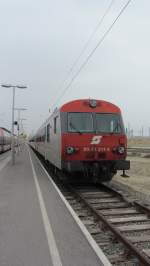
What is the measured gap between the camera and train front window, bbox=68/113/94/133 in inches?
568

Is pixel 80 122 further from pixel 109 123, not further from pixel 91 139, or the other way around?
pixel 109 123

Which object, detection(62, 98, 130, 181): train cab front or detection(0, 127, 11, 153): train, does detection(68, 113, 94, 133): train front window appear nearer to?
detection(62, 98, 130, 181): train cab front

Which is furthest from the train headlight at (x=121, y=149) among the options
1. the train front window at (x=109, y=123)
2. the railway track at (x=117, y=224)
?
the railway track at (x=117, y=224)

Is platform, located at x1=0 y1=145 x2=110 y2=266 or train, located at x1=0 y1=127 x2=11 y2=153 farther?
train, located at x1=0 y1=127 x2=11 y2=153

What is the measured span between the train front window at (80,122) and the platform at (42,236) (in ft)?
10.6

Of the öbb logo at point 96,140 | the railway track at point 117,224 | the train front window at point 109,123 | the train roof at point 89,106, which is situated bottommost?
the railway track at point 117,224

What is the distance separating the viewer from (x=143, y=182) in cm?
1805

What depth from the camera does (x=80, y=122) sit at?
48.0ft

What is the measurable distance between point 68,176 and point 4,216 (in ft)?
22.3

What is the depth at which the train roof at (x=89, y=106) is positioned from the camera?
1485 cm

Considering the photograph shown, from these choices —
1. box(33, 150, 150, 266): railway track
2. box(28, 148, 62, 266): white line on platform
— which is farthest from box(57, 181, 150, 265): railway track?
box(28, 148, 62, 266): white line on platform

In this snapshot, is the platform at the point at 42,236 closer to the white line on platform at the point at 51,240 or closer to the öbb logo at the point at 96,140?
the white line on platform at the point at 51,240

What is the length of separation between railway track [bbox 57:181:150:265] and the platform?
355 mm

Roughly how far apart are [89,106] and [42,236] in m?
8.23
